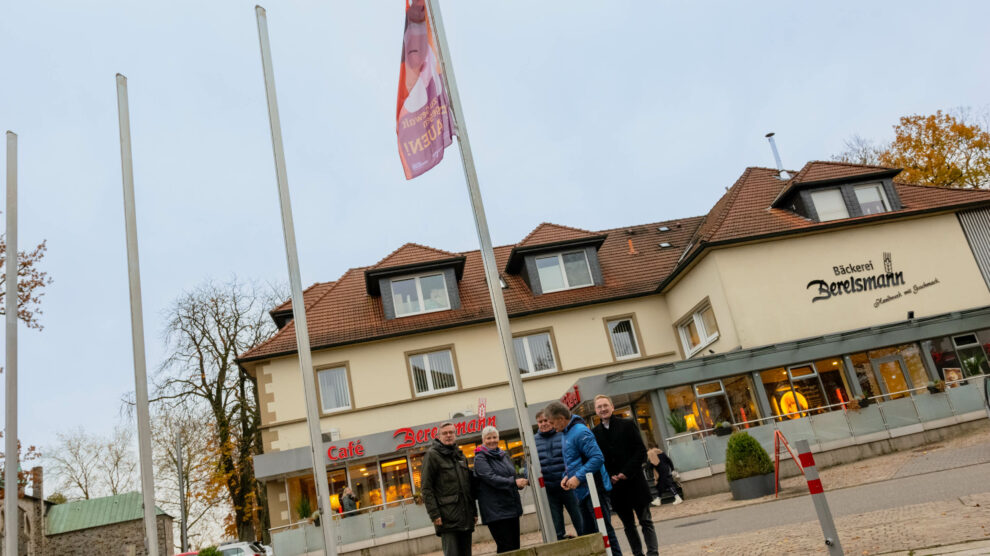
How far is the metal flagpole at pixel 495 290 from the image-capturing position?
8.25 m

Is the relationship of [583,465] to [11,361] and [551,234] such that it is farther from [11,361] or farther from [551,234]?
[551,234]

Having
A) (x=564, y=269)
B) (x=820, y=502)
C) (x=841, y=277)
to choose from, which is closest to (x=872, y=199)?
(x=841, y=277)

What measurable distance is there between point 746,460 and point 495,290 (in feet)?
27.8

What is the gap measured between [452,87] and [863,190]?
19776 mm

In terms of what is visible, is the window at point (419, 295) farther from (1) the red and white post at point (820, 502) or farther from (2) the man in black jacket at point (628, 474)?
(1) the red and white post at point (820, 502)

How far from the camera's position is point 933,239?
953 inches

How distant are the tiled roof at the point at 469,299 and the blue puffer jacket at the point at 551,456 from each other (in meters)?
16.2

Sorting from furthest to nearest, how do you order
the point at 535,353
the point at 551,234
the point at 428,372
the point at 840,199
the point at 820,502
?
1. the point at 551,234
2. the point at 535,353
3. the point at 428,372
4. the point at 840,199
5. the point at 820,502

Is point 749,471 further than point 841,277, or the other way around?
point 841,277

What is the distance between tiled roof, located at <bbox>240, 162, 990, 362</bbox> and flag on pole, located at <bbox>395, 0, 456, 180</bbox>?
546 inches

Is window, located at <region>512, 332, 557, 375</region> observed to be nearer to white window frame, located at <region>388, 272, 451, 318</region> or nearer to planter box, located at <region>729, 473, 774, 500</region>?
white window frame, located at <region>388, 272, 451, 318</region>

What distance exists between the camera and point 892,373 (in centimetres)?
2189

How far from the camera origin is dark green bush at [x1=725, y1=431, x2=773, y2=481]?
15.0 m

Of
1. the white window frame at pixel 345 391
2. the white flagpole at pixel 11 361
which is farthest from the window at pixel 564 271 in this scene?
the white flagpole at pixel 11 361
